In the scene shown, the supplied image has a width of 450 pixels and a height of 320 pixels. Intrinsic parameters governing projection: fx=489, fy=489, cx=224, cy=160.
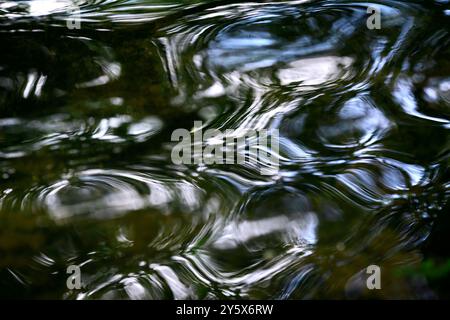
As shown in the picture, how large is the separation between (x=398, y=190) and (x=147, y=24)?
1.91m

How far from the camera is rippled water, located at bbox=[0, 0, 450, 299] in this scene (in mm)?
2297

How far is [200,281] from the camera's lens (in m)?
2.27

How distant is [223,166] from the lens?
2682 millimetres

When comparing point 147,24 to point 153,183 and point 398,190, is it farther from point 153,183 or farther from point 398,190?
point 398,190

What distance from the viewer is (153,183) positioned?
8.51 feet

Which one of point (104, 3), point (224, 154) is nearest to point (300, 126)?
point (224, 154)

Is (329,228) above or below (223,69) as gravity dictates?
below

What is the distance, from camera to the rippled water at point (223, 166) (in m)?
2.30

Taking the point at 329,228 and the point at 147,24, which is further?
the point at 147,24

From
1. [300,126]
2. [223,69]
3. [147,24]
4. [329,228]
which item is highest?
[147,24]

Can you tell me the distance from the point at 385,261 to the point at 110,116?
1.70 m

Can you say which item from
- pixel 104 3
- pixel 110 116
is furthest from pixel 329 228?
pixel 104 3
